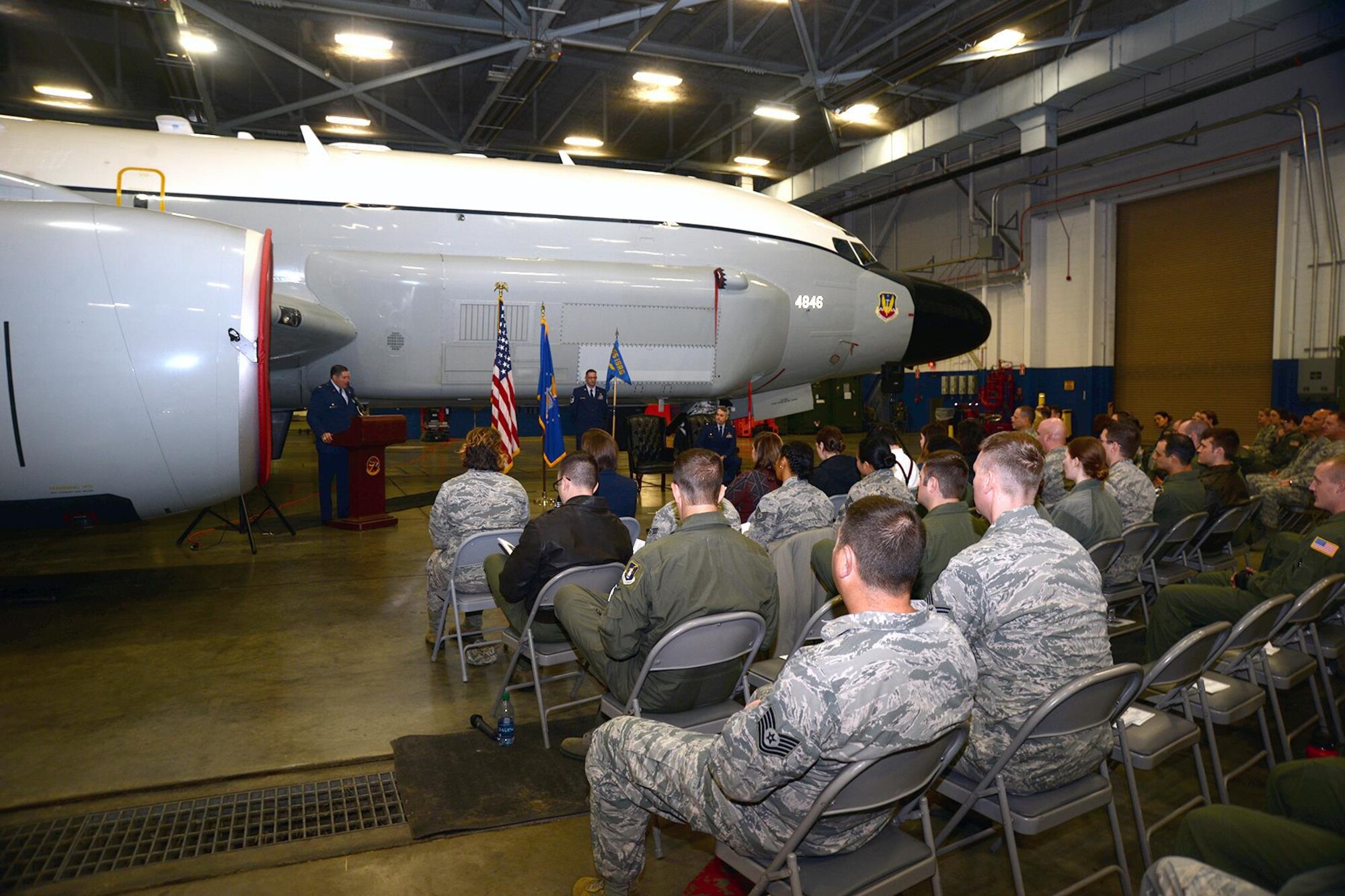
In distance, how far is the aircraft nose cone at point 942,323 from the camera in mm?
11234

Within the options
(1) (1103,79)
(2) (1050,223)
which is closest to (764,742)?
(1) (1103,79)

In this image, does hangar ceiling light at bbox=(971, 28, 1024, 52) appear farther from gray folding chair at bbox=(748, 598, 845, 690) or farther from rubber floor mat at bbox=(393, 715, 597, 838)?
rubber floor mat at bbox=(393, 715, 597, 838)

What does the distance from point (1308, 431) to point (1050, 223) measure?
12.3 metres

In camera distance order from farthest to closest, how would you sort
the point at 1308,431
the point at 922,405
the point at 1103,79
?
the point at 922,405, the point at 1103,79, the point at 1308,431

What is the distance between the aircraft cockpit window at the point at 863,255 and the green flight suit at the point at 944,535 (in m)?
7.81

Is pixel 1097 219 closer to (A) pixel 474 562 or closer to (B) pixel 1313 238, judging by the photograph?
(B) pixel 1313 238

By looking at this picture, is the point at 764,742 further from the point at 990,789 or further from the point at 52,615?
the point at 52,615

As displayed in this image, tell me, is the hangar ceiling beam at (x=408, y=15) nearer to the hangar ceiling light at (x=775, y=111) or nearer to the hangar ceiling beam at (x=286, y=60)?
the hangar ceiling beam at (x=286, y=60)

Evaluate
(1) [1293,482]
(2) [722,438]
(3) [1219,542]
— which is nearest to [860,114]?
(2) [722,438]

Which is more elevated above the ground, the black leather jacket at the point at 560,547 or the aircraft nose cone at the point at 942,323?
the aircraft nose cone at the point at 942,323

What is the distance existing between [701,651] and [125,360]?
4.40m

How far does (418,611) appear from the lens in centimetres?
580

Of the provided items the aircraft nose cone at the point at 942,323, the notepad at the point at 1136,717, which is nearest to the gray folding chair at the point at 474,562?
the notepad at the point at 1136,717

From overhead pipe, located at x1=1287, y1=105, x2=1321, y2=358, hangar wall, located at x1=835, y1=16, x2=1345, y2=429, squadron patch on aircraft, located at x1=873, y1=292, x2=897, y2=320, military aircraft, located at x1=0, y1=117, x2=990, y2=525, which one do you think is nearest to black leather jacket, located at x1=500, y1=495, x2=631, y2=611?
military aircraft, located at x1=0, y1=117, x2=990, y2=525
